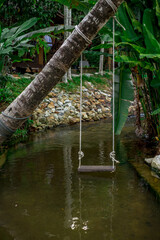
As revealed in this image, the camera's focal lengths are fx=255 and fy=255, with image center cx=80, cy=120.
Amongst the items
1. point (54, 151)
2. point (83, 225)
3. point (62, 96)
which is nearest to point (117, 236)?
point (83, 225)

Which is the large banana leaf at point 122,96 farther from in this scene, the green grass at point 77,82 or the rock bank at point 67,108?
the green grass at point 77,82

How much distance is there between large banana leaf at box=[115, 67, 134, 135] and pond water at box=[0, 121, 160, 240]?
0.65 metres

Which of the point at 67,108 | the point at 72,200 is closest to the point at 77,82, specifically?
the point at 67,108

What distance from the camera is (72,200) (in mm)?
2564

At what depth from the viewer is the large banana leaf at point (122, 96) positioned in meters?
3.55

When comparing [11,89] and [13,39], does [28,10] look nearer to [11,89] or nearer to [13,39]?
[11,89]

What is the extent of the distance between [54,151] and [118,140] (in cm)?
139

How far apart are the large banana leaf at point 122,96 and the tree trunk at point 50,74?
2.41 metres

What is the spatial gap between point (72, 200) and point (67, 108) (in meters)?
5.11

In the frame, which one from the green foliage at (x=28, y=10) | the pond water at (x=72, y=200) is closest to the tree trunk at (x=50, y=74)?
the pond water at (x=72, y=200)

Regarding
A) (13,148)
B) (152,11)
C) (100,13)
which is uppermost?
(152,11)

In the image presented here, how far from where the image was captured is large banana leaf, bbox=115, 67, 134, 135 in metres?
3.55

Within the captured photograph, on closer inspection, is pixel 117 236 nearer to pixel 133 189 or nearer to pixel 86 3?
pixel 133 189

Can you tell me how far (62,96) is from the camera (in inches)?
318
